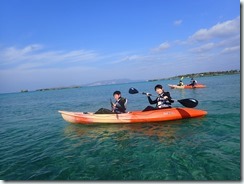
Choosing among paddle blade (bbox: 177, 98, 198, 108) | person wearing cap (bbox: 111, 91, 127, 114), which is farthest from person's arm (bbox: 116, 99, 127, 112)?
paddle blade (bbox: 177, 98, 198, 108)

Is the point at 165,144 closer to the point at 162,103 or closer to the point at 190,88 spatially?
the point at 162,103

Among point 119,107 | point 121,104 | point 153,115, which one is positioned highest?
point 121,104

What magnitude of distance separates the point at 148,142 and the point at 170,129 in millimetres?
1887

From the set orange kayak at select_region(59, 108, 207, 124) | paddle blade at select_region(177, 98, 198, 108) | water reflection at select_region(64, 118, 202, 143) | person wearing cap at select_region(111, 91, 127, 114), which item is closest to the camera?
water reflection at select_region(64, 118, 202, 143)

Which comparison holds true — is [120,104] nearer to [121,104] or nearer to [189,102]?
[121,104]

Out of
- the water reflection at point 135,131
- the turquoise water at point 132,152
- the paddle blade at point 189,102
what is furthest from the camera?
the paddle blade at point 189,102

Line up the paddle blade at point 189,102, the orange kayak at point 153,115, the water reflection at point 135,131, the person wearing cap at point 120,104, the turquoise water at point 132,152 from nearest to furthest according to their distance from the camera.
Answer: the turquoise water at point 132,152 → the water reflection at point 135,131 → the paddle blade at point 189,102 → the orange kayak at point 153,115 → the person wearing cap at point 120,104

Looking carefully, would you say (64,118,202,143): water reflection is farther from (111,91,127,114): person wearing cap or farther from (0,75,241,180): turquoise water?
(111,91,127,114): person wearing cap

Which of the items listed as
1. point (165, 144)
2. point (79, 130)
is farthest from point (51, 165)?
point (79, 130)

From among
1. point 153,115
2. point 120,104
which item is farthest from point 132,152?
point 120,104

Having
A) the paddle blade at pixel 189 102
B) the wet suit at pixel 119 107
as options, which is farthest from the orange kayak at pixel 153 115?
the paddle blade at pixel 189 102

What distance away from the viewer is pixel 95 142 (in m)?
8.73

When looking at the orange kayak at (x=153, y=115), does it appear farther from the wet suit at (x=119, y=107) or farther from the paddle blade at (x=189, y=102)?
the paddle blade at (x=189, y=102)

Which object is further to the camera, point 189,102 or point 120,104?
point 120,104
